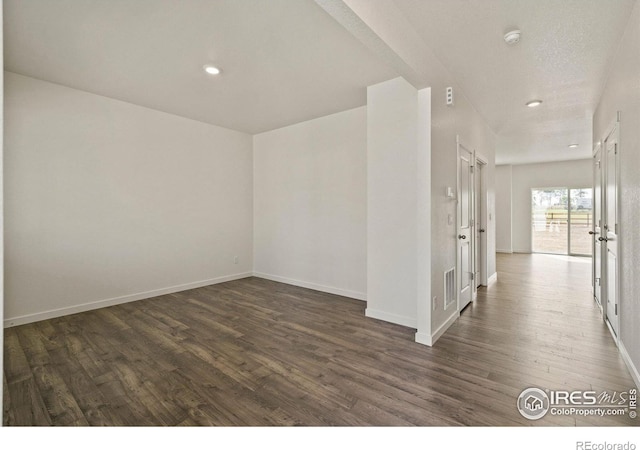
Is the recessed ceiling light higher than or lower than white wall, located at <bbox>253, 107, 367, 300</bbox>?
higher

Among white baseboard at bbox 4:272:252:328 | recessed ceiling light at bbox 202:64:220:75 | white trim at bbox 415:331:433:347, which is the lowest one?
white trim at bbox 415:331:433:347

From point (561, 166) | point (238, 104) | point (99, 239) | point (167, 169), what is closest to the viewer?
point (99, 239)

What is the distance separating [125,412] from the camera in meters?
1.92

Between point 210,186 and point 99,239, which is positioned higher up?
point 210,186

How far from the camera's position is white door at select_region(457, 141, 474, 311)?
376 cm

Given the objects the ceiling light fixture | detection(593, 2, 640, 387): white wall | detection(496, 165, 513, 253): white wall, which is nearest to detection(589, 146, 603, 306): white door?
detection(593, 2, 640, 387): white wall

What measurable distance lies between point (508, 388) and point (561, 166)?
9.11 m

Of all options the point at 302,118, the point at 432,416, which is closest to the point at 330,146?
the point at 302,118

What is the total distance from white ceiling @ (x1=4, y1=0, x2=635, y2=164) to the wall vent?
216cm

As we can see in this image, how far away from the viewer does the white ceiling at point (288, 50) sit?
2.31 m

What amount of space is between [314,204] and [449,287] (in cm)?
242

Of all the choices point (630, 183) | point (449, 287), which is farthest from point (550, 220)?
point (630, 183)

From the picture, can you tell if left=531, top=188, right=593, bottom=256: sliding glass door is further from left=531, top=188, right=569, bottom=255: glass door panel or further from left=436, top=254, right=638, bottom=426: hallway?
left=436, top=254, right=638, bottom=426: hallway
